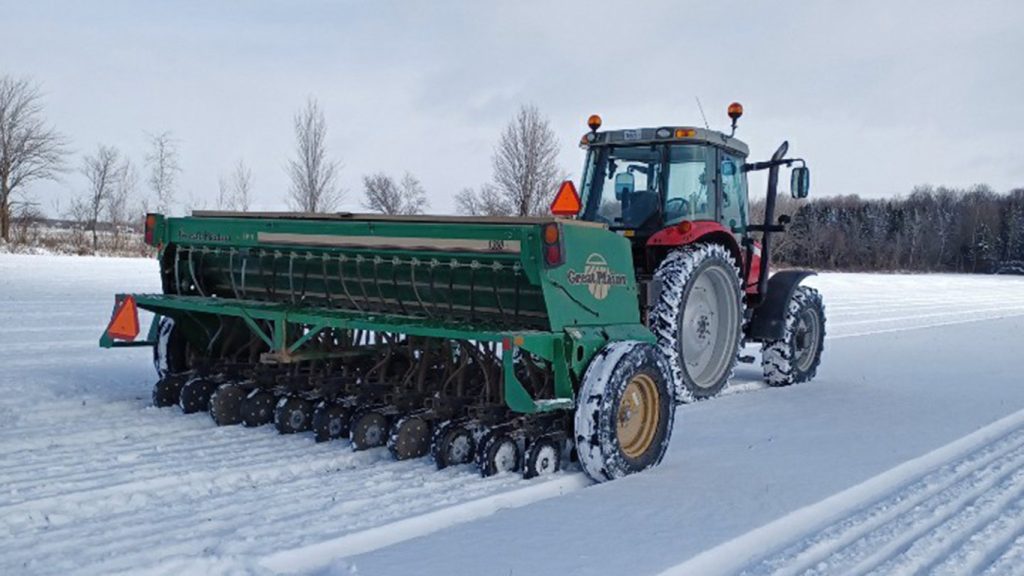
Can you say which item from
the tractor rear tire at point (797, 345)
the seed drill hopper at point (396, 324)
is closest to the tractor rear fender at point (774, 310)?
the tractor rear tire at point (797, 345)

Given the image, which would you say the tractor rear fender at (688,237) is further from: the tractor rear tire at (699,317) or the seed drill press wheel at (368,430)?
the seed drill press wheel at (368,430)

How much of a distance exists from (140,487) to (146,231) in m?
2.78

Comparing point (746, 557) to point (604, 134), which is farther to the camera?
point (604, 134)

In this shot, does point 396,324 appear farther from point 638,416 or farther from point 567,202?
point 567,202

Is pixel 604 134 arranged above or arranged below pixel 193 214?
above

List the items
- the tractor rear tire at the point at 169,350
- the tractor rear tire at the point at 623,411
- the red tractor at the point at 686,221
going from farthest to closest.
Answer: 1. the red tractor at the point at 686,221
2. the tractor rear tire at the point at 169,350
3. the tractor rear tire at the point at 623,411

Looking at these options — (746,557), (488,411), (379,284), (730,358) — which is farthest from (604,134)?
(746,557)

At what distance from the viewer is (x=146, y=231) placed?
6.81 metres

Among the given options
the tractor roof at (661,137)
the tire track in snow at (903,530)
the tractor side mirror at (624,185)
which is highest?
the tractor roof at (661,137)

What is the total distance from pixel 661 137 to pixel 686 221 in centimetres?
81

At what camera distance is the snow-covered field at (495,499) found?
3809 millimetres

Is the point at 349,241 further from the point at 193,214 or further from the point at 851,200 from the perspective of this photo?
the point at 851,200

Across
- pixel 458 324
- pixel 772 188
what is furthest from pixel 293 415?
pixel 772 188

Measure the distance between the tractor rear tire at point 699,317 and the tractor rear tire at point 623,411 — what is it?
1.70 metres
